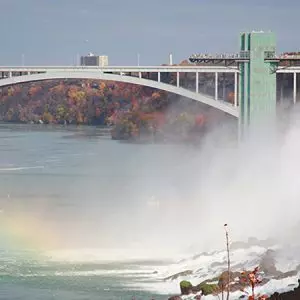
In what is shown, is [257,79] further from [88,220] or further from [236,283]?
[236,283]

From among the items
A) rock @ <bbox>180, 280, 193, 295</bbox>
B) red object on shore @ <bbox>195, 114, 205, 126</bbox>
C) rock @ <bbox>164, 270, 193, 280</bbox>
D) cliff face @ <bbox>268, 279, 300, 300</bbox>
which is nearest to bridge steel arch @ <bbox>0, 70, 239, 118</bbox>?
red object on shore @ <bbox>195, 114, 205, 126</bbox>

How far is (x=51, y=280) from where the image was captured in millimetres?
13797

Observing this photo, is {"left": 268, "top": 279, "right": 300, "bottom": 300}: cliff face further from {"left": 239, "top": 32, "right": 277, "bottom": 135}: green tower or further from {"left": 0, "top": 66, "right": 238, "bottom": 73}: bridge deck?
{"left": 0, "top": 66, "right": 238, "bottom": 73}: bridge deck

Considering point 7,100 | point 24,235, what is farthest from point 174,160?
point 7,100

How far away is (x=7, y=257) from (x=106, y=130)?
93.3 ft

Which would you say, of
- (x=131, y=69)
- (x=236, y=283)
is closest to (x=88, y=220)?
(x=236, y=283)

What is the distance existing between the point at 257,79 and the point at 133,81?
2.69 m

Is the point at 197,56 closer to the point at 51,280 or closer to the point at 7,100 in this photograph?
the point at 51,280

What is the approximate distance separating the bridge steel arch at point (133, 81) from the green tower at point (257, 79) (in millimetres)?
304

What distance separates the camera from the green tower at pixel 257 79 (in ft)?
84.4

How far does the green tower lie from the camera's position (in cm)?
2573

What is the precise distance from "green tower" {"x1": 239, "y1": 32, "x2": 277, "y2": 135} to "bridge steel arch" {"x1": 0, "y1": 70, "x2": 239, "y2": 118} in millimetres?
304

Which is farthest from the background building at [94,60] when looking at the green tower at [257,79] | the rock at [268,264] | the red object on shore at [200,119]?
the rock at [268,264]

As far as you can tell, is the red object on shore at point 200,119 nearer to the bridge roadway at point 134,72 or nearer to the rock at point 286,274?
the bridge roadway at point 134,72
